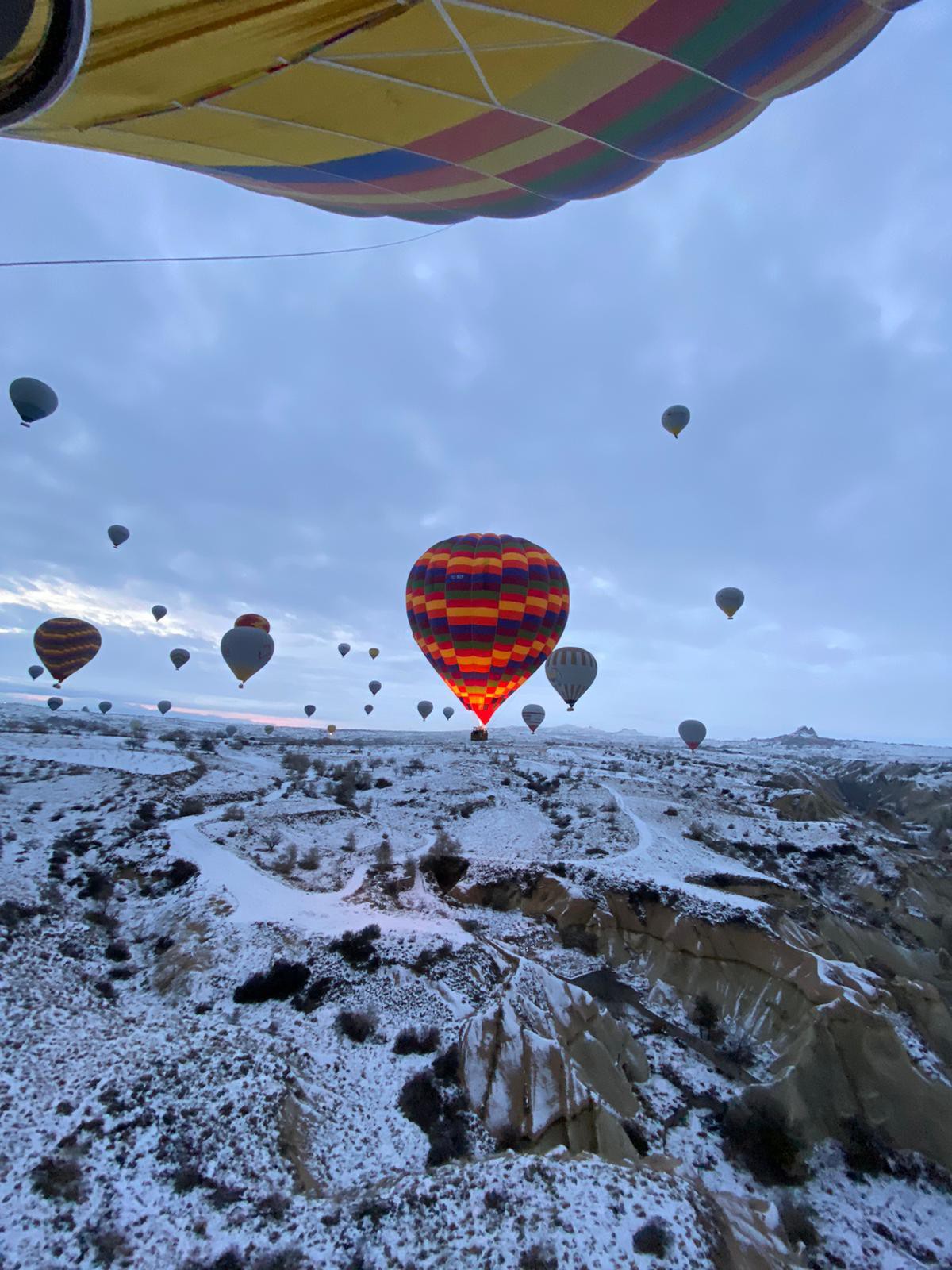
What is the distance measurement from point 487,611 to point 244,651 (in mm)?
14564

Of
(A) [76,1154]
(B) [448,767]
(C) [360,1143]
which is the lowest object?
(C) [360,1143]

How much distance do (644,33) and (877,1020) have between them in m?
18.2

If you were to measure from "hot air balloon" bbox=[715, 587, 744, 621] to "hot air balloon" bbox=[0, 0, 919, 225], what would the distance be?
34723 millimetres

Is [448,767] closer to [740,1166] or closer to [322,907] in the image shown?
[322,907]

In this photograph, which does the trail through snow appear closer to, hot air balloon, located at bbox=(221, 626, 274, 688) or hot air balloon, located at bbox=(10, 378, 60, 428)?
hot air balloon, located at bbox=(221, 626, 274, 688)

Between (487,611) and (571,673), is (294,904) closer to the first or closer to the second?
(487,611)

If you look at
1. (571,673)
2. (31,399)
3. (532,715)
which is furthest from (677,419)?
(532,715)

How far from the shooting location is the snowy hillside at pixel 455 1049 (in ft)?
28.6

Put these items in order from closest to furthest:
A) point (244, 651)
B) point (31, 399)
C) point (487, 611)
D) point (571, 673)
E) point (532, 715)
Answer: point (31, 399)
point (487, 611)
point (244, 651)
point (571, 673)
point (532, 715)

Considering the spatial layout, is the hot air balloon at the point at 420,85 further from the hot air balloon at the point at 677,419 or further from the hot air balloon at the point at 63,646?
the hot air balloon at the point at 63,646

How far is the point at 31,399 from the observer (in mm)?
17938

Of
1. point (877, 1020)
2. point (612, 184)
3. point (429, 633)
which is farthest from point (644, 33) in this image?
point (429, 633)

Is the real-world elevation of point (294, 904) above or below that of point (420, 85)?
below

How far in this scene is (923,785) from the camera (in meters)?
53.4
